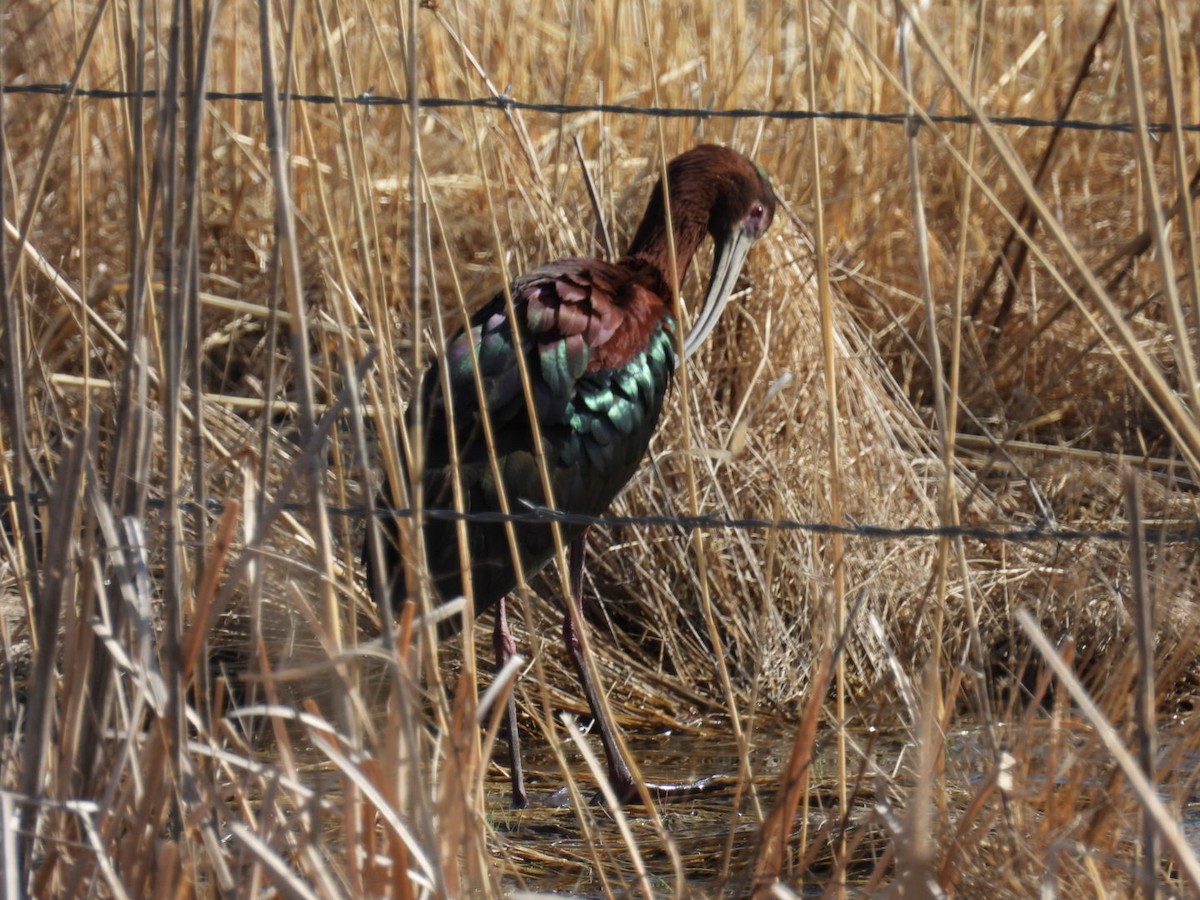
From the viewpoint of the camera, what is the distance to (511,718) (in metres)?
3.04

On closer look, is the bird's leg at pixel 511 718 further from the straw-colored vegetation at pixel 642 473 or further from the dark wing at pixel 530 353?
the dark wing at pixel 530 353

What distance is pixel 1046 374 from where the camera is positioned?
4355 millimetres

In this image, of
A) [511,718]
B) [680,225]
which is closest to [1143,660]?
[511,718]

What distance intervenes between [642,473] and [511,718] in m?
0.86

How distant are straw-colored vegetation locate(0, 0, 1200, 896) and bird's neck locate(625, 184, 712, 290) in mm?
247

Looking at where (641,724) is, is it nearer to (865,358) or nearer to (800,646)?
(800,646)

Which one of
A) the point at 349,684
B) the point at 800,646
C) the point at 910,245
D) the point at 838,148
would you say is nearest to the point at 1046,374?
the point at 910,245

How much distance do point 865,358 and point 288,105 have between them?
240 centimetres

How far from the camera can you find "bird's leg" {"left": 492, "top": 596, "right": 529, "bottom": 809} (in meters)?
3.10

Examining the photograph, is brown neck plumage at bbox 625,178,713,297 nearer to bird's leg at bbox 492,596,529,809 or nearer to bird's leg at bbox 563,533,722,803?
bird's leg at bbox 563,533,722,803

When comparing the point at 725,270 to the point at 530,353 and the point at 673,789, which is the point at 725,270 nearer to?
the point at 530,353

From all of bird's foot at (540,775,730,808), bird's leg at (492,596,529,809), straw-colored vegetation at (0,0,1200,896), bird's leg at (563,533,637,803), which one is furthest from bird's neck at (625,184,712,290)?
bird's foot at (540,775,730,808)

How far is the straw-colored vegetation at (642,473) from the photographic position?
1.61 meters

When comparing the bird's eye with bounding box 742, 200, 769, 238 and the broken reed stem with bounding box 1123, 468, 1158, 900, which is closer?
the broken reed stem with bounding box 1123, 468, 1158, 900
